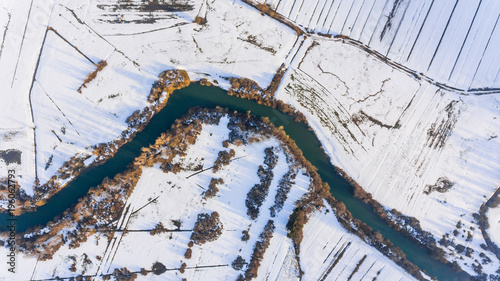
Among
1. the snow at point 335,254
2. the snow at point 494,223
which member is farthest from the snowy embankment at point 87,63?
the snow at point 494,223

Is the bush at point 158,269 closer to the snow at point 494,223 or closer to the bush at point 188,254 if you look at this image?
the bush at point 188,254

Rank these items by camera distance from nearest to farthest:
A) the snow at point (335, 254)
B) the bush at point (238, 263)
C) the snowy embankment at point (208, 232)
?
the snowy embankment at point (208, 232)
the bush at point (238, 263)
the snow at point (335, 254)

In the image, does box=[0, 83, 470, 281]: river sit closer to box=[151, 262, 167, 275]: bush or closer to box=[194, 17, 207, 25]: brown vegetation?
box=[194, 17, 207, 25]: brown vegetation

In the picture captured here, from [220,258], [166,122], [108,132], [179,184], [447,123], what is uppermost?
[447,123]

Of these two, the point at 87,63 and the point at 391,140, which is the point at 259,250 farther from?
the point at 87,63

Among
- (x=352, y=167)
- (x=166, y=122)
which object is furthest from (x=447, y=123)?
(x=166, y=122)

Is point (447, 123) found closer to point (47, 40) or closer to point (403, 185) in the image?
point (403, 185)
